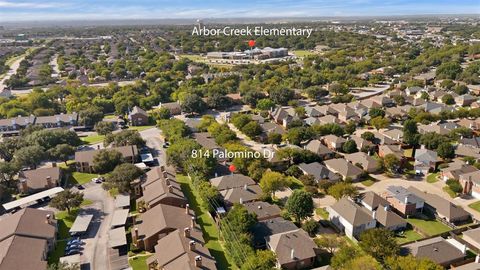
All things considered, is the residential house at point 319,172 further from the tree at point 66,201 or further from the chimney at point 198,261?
the tree at point 66,201

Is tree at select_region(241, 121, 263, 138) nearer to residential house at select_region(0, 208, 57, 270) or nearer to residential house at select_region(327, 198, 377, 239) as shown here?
residential house at select_region(327, 198, 377, 239)

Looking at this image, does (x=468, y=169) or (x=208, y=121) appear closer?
(x=468, y=169)

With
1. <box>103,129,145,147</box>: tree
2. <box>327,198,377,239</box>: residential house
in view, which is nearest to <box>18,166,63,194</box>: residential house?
<box>103,129,145,147</box>: tree

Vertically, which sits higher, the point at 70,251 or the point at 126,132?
the point at 126,132

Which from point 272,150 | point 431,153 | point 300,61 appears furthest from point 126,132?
point 300,61

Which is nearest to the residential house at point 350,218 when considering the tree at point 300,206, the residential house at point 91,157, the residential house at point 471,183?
the tree at point 300,206

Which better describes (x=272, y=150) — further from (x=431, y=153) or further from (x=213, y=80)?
(x=213, y=80)


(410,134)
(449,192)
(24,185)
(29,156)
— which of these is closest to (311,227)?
(449,192)
